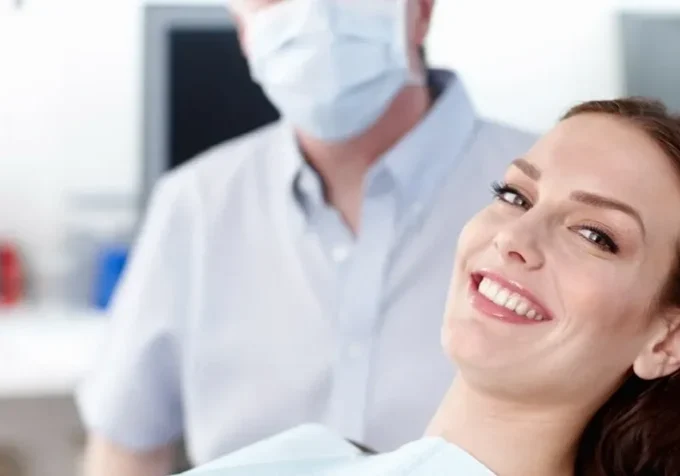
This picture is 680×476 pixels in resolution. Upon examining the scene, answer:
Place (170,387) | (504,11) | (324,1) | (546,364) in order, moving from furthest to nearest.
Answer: (504,11)
(170,387)
(324,1)
(546,364)

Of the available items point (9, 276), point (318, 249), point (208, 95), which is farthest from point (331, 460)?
point (9, 276)

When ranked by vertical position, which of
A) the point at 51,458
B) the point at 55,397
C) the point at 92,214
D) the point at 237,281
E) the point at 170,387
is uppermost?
the point at 237,281

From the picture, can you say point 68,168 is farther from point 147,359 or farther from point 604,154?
point 604,154

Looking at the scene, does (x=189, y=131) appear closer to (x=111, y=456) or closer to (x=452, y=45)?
(x=452, y=45)

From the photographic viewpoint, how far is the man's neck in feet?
3.15

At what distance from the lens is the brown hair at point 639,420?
74cm

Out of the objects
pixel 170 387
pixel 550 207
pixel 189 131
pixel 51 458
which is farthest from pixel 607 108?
pixel 51 458

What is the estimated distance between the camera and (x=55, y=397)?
160 cm

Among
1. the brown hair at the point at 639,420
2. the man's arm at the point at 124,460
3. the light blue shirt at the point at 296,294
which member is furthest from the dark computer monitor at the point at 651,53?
the man's arm at the point at 124,460

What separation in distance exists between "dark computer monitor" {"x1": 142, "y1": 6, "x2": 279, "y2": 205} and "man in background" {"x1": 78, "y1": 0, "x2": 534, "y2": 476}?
430mm

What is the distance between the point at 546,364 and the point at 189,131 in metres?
0.95

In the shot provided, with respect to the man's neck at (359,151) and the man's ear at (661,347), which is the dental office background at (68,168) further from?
the man's ear at (661,347)

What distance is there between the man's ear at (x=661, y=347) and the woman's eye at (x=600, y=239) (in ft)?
0.23

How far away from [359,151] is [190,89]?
60 centimetres
